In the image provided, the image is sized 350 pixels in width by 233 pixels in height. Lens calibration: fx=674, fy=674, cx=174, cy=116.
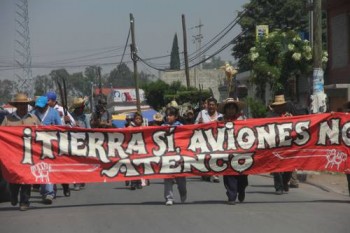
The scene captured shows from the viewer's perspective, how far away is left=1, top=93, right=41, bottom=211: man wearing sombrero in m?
10.4

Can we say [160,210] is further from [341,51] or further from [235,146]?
[341,51]

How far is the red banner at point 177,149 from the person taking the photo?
10.5 meters

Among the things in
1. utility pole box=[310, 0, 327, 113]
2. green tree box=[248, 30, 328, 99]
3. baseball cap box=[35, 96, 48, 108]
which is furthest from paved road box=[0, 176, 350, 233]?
green tree box=[248, 30, 328, 99]

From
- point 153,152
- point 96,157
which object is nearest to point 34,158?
point 96,157

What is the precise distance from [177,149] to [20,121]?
256 cm

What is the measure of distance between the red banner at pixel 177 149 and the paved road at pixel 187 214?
549 mm

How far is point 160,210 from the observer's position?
9953 mm

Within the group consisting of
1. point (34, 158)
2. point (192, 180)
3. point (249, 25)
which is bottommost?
point (192, 180)

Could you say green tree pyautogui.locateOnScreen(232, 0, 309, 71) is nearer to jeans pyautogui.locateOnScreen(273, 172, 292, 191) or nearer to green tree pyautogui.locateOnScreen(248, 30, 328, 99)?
green tree pyautogui.locateOnScreen(248, 30, 328, 99)

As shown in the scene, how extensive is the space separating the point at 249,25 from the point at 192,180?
3581cm

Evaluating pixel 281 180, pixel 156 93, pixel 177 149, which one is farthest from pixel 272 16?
pixel 177 149

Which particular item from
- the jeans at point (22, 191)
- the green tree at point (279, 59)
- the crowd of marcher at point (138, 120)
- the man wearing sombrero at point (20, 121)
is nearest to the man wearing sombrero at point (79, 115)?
the crowd of marcher at point (138, 120)

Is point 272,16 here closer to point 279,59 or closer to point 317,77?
point 279,59

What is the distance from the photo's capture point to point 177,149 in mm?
10742
